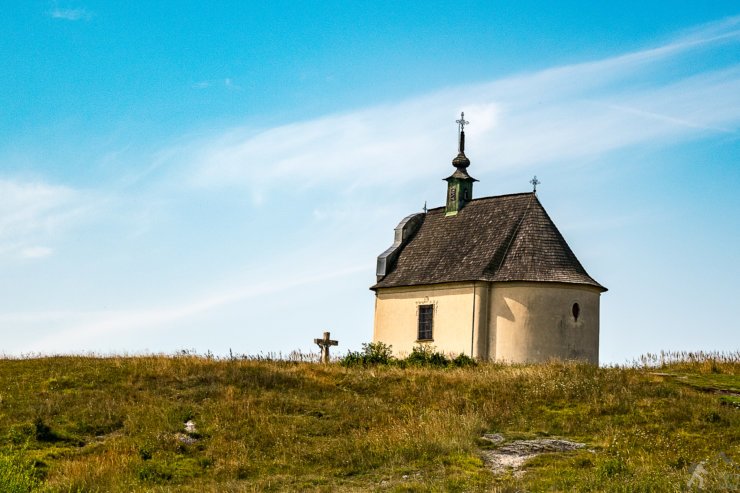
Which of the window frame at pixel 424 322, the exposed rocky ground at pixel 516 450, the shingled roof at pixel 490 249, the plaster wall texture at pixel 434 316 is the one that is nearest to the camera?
the exposed rocky ground at pixel 516 450

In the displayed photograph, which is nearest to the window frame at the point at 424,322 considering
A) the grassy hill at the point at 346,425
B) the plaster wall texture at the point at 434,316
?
the plaster wall texture at the point at 434,316

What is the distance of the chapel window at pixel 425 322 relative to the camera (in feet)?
117

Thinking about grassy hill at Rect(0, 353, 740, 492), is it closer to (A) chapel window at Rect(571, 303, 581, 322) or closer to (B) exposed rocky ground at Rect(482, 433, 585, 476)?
(B) exposed rocky ground at Rect(482, 433, 585, 476)

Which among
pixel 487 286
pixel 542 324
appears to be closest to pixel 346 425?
pixel 542 324

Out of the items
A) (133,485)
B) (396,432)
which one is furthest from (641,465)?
(133,485)

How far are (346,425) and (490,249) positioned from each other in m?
15.1

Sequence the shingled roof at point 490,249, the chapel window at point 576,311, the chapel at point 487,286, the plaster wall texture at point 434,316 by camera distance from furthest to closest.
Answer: the plaster wall texture at point 434,316
the shingled roof at point 490,249
the chapel window at point 576,311
the chapel at point 487,286

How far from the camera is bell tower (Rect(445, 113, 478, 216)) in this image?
3912 centimetres

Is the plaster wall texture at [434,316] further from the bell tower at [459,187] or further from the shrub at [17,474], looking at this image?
the shrub at [17,474]

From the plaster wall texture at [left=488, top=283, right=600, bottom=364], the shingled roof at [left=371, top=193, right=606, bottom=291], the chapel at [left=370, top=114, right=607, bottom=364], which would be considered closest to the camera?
the plaster wall texture at [left=488, top=283, right=600, bottom=364]

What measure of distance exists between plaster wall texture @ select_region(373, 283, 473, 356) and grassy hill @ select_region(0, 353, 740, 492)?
4771 mm

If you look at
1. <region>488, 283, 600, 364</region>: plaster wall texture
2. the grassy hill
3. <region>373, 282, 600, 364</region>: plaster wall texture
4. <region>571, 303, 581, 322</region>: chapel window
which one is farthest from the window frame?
the grassy hill

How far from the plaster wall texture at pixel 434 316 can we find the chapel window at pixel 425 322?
0.20 m

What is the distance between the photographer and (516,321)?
1302 inches
